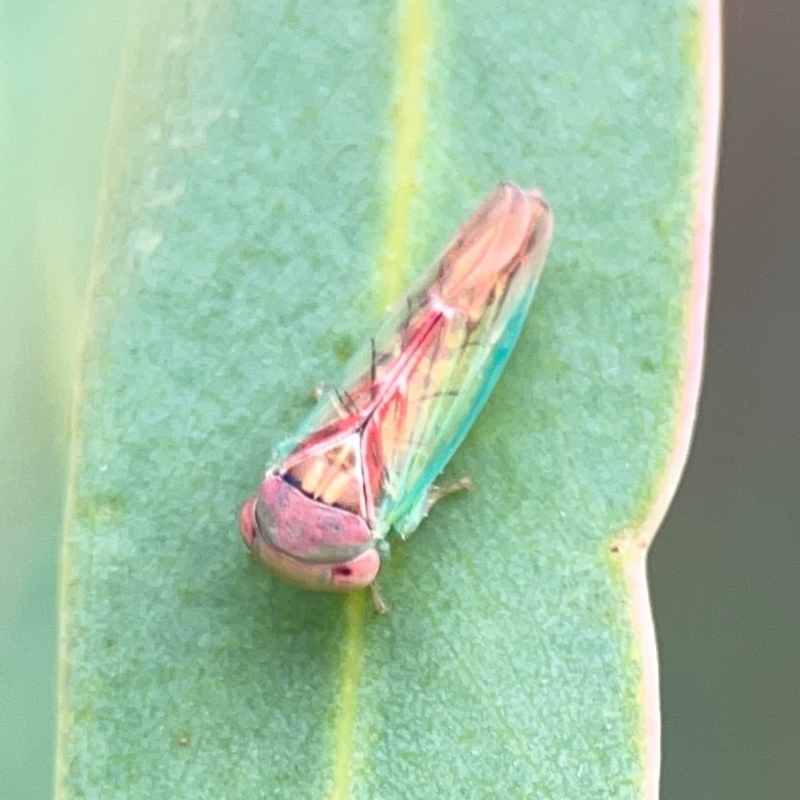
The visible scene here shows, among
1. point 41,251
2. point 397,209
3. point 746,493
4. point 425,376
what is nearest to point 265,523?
point 425,376

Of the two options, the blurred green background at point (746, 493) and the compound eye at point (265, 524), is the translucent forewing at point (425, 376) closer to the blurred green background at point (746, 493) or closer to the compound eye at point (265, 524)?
the compound eye at point (265, 524)

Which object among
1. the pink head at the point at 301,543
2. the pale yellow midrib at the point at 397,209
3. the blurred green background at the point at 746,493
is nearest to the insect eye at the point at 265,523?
the pink head at the point at 301,543

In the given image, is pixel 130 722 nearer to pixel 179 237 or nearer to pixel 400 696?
pixel 400 696

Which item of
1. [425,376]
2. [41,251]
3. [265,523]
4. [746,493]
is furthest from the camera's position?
[746,493]

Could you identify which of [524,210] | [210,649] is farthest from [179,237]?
[210,649]

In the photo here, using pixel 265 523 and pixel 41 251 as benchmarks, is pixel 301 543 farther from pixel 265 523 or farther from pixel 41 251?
pixel 41 251

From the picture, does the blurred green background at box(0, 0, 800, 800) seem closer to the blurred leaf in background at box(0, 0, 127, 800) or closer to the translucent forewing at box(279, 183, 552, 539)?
the translucent forewing at box(279, 183, 552, 539)

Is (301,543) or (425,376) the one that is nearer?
(301,543)

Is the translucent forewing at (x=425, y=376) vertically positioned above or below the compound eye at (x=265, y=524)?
above
